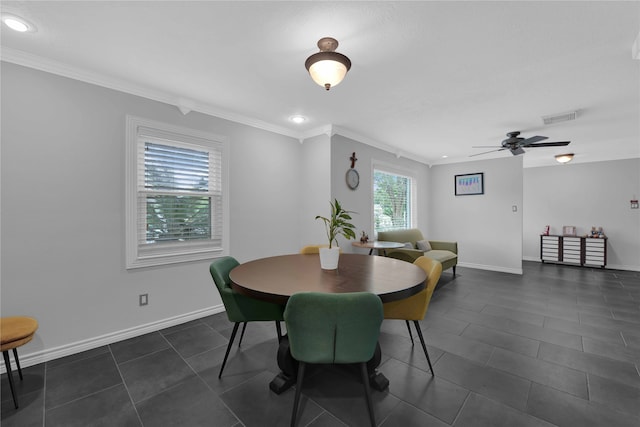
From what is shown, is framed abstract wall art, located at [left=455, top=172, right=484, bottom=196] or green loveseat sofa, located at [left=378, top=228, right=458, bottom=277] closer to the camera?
green loveseat sofa, located at [left=378, top=228, right=458, bottom=277]

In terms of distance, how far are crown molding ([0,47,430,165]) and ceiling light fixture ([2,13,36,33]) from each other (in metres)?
0.38

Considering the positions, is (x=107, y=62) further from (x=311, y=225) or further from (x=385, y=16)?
(x=311, y=225)

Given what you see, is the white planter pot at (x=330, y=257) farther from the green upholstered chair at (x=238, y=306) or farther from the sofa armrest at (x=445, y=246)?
the sofa armrest at (x=445, y=246)

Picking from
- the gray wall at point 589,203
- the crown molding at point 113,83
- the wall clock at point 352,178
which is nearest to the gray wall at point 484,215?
the gray wall at point 589,203

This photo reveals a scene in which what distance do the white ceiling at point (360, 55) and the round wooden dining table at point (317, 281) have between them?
1.67m

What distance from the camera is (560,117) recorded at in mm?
3439

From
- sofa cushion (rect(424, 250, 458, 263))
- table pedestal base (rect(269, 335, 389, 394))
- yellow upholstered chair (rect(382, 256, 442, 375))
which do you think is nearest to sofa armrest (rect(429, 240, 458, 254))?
sofa cushion (rect(424, 250, 458, 263))

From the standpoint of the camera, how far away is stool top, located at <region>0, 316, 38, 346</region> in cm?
171

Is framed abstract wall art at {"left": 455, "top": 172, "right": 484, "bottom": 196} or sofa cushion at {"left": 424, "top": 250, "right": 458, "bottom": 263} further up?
framed abstract wall art at {"left": 455, "top": 172, "right": 484, "bottom": 196}

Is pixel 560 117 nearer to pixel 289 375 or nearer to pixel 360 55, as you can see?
pixel 360 55

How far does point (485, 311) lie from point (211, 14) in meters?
3.99

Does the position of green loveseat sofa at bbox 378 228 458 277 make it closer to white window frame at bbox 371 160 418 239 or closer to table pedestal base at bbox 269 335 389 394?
white window frame at bbox 371 160 418 239

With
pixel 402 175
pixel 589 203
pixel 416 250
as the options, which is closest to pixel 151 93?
pixel 416 250

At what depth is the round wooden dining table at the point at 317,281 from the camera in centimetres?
153
